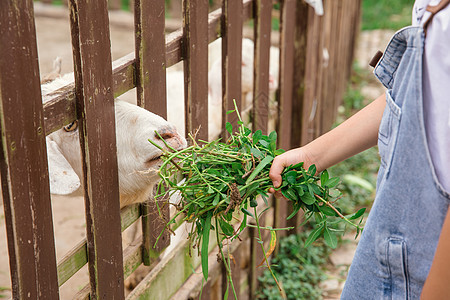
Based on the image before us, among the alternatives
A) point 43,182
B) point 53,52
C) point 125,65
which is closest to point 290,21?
point 125,65

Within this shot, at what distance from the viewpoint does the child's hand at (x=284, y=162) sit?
187 centimetres

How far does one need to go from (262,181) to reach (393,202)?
522 millimetres

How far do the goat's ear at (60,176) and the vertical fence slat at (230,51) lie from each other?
0.95 m

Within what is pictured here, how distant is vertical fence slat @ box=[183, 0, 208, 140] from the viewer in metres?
2.39

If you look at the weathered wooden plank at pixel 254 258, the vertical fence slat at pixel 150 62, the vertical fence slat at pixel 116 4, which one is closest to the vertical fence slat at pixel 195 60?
the vertical fence slat at pixel 150 62

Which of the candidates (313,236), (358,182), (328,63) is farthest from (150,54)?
(328,63)

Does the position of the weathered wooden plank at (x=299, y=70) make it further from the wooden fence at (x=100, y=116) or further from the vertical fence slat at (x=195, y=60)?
the vertical fence slat at (x=195, y=60)

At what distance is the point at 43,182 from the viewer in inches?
65.6

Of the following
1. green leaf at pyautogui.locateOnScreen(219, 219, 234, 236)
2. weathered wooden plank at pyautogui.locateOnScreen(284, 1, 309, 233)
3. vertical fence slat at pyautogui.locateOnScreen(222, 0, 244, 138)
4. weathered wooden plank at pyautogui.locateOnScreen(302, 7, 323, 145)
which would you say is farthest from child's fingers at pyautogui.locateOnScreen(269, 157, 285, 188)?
weathered wooden plank at pyautogui.locateOnScreen(302, 7, 323, 145)

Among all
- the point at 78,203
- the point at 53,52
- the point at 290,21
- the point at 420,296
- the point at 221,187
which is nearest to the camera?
the point at 420,296

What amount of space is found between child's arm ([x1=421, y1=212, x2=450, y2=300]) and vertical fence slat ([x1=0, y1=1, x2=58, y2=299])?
106 cm

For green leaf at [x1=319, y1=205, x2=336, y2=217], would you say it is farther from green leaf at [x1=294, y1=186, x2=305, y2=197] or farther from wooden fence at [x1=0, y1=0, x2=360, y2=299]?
wooden fence at [x1=0, y1=0, x2=360, y2=299]

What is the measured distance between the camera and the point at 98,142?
74.4 inches

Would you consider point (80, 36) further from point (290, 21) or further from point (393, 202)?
point (290, 21)
